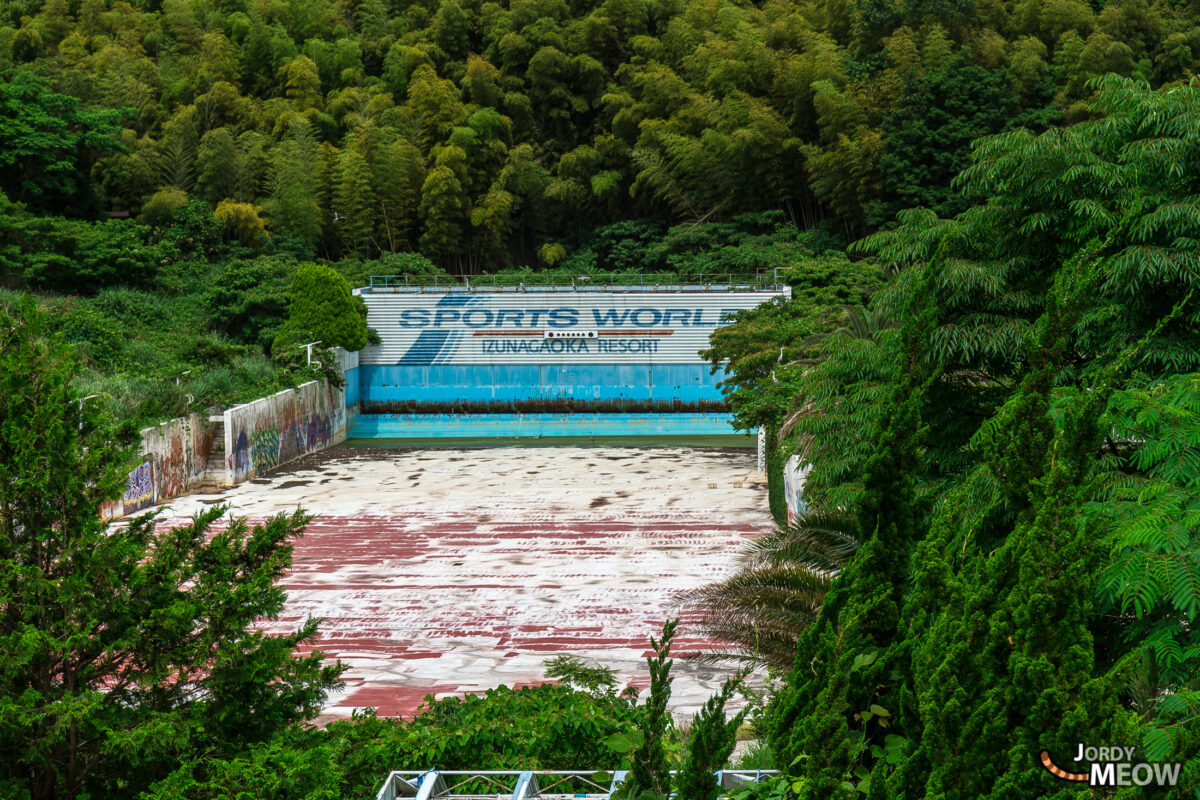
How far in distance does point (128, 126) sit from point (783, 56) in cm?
2530

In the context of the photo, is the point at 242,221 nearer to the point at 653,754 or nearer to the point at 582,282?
the point at 582,282

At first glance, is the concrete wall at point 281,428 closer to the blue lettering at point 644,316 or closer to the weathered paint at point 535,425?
the weathered paint at point 535,425

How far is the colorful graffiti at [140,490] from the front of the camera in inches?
706

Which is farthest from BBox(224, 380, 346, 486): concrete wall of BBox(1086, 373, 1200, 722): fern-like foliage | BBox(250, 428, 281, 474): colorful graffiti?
BBox(1086, 373, 1200, 722): fern-like foliage

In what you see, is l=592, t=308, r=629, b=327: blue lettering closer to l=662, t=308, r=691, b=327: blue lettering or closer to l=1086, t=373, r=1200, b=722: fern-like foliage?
l=662, t=308, r=691, b=327: blue lettering

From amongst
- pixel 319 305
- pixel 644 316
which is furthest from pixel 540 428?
pixel 319 305

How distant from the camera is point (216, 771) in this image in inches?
171

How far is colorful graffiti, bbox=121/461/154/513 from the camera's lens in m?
17.9

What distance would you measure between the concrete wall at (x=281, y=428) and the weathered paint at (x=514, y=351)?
2.56 m

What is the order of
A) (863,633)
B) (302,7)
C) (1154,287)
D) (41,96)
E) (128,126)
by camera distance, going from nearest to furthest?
(863,633)
(1154,287)
(41,96)
(128,126)
(302,7)

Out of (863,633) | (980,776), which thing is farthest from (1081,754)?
(863,633)

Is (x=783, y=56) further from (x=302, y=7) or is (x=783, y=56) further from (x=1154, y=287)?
(x=1154, y=287)

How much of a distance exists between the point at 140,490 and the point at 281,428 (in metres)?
5.53

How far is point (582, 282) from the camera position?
104 ft
